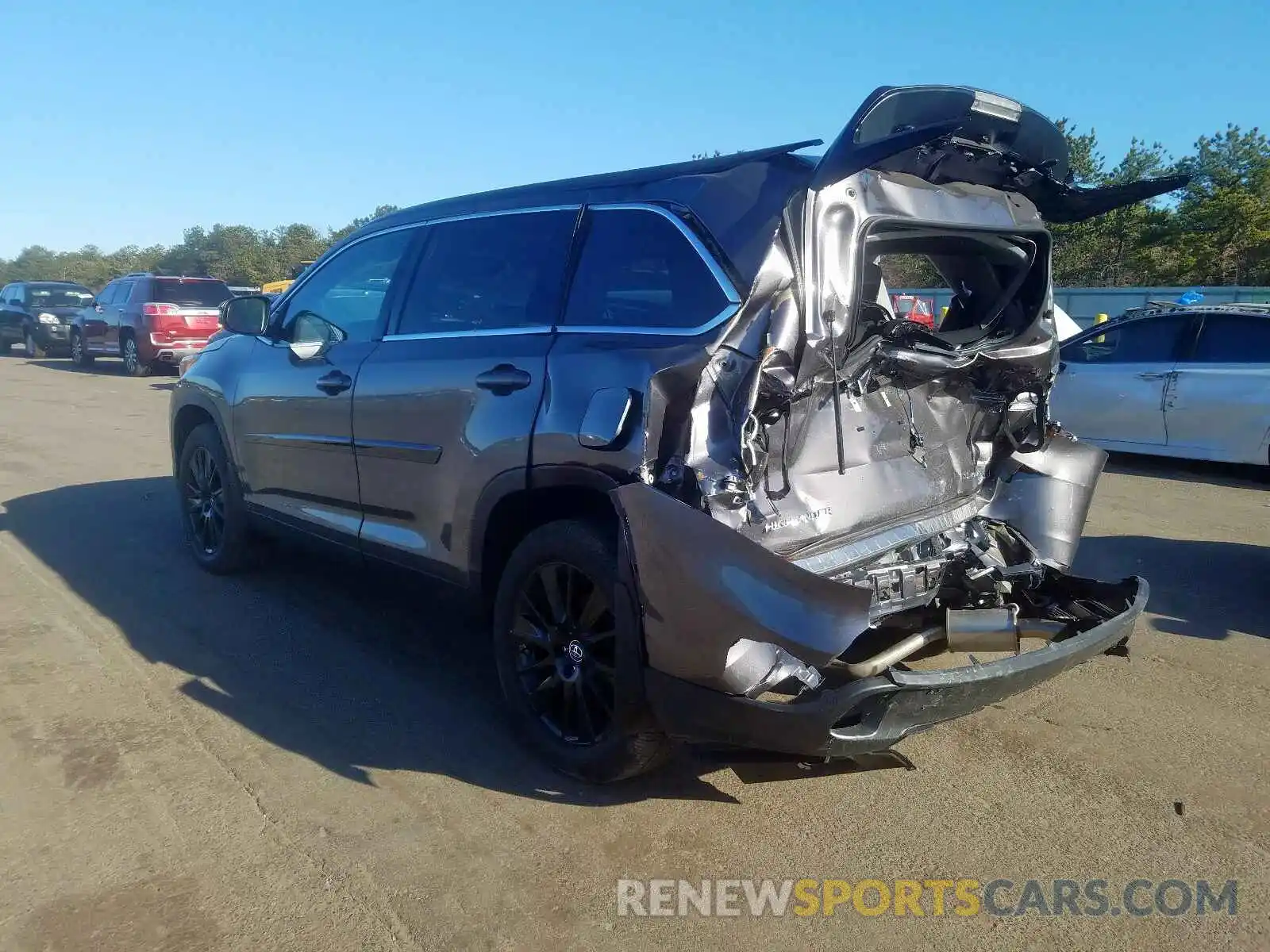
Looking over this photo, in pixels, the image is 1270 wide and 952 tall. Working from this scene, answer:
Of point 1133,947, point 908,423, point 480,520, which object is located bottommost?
point 1133,947

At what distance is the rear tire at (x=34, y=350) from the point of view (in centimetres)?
2461

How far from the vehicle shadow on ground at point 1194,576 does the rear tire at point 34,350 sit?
25.5 m

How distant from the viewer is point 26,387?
17.1 metres

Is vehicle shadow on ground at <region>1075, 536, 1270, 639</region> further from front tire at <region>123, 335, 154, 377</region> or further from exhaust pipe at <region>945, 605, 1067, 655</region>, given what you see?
front tire at <region>123, 335, 154, 377</region>

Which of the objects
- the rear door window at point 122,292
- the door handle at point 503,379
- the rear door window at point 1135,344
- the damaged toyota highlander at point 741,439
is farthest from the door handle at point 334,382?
the rear door window at point 122,292

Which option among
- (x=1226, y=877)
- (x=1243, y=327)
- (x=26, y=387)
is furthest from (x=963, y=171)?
(x=26, y=387)

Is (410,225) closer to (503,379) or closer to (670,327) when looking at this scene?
(503,379)

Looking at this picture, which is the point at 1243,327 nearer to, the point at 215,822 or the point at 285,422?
the point at 285,422

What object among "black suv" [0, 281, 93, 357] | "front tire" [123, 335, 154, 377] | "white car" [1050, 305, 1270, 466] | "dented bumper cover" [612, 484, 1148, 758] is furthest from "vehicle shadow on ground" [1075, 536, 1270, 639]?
"black suv" [0, 281, 93, 357]

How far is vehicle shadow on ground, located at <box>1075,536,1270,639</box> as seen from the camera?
16.7ft

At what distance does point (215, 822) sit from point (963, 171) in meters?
3.34

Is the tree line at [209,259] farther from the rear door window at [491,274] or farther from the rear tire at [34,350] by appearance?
the rear door window at [491,274]

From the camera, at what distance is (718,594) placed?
8.86ft

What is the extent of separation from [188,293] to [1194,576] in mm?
18020
